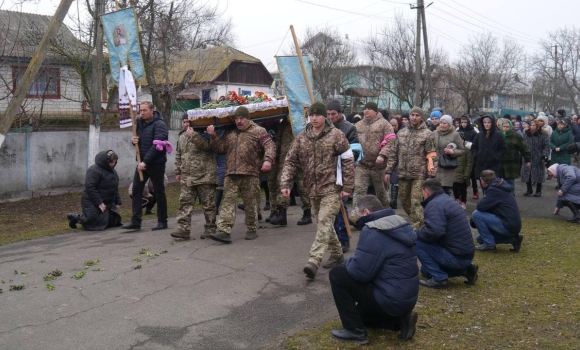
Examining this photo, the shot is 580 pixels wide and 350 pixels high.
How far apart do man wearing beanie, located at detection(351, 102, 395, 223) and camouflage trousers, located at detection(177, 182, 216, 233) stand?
2.25 meters

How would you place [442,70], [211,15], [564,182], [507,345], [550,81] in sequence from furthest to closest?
[550,81] → [442,70] → [211,15] → [564,182] → [507,345]

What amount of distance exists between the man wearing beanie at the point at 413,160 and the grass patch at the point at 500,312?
1226mm

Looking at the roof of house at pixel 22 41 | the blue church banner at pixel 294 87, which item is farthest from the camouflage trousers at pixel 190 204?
the roof of house at pixel 22 41

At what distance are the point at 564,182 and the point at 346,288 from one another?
23.4 feet

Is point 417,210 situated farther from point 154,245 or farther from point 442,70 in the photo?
point 442,70

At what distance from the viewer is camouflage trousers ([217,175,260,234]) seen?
8305 millimetres

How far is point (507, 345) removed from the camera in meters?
4.77

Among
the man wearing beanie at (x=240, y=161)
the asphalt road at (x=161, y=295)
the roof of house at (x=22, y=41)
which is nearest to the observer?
the asphalt road at (x=161, y=295)

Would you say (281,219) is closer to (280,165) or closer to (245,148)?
(280,165)

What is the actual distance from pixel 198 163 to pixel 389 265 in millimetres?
4619

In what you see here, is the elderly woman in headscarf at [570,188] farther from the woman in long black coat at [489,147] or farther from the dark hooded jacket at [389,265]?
the dark hooded jacket at [389,265]

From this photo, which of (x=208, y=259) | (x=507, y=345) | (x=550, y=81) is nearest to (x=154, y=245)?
(x=208, y=259)

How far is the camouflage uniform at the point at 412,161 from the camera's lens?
8578 millimetres

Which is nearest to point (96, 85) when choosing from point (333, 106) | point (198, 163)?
point (198, 163)
